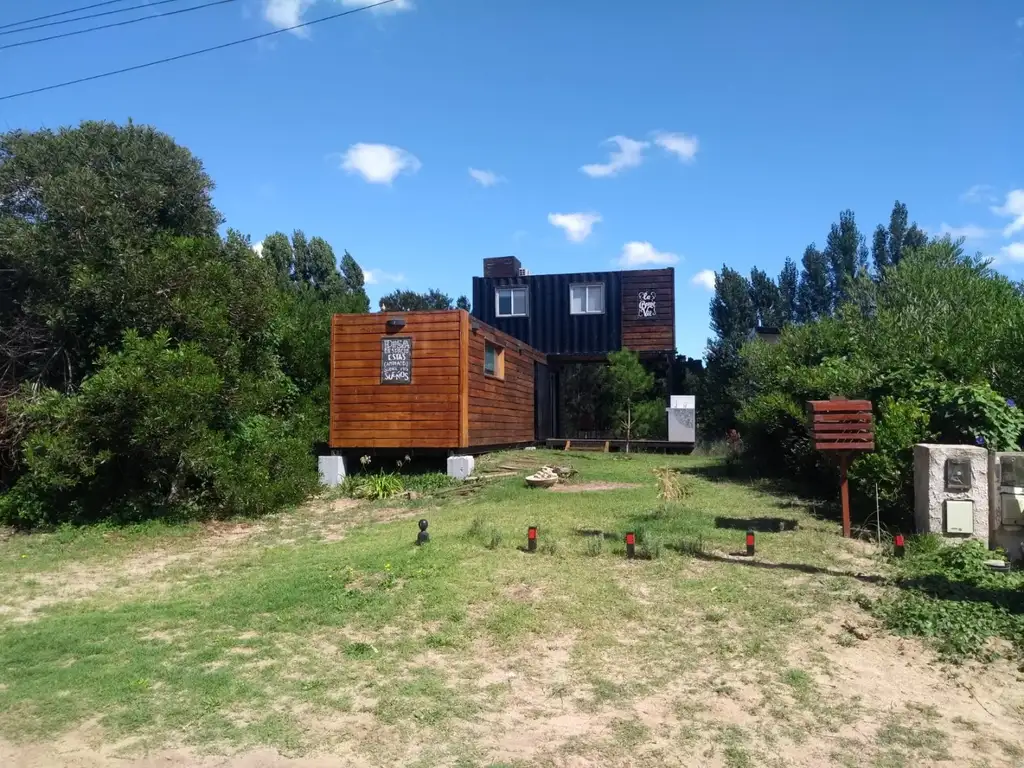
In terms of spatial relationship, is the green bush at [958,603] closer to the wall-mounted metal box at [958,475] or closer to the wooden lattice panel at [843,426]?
the wall-mounted metal box at [958,475]

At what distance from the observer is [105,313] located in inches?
462

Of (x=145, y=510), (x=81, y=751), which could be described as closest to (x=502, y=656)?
(x=81, y=751)

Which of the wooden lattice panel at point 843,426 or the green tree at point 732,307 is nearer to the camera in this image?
the wooden lattice panel at point 843,426

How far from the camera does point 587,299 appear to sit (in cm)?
2391

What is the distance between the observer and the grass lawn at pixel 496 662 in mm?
3797

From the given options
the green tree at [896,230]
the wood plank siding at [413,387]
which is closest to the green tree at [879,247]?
the green tree at [896,230]

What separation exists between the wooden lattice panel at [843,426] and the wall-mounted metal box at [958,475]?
0.73m

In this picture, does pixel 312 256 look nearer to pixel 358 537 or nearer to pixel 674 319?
pixel 674 319

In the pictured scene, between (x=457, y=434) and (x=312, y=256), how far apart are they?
765 inches

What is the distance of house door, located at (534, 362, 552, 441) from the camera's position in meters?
21.3

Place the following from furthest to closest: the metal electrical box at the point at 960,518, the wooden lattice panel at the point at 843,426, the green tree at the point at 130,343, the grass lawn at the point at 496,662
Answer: the green tree at the point at 130,343
the wooden lattice panel at the point at 843,426
the metal electrical box at the point at 960,518
the grass lawn at the point at 496,662

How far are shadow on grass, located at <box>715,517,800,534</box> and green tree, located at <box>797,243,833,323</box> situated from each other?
84.8ft

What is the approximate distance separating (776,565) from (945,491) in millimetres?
2168

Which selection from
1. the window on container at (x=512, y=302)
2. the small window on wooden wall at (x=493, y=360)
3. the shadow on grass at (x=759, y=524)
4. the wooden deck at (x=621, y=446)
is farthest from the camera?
the window on container at (x=512, y=302)
